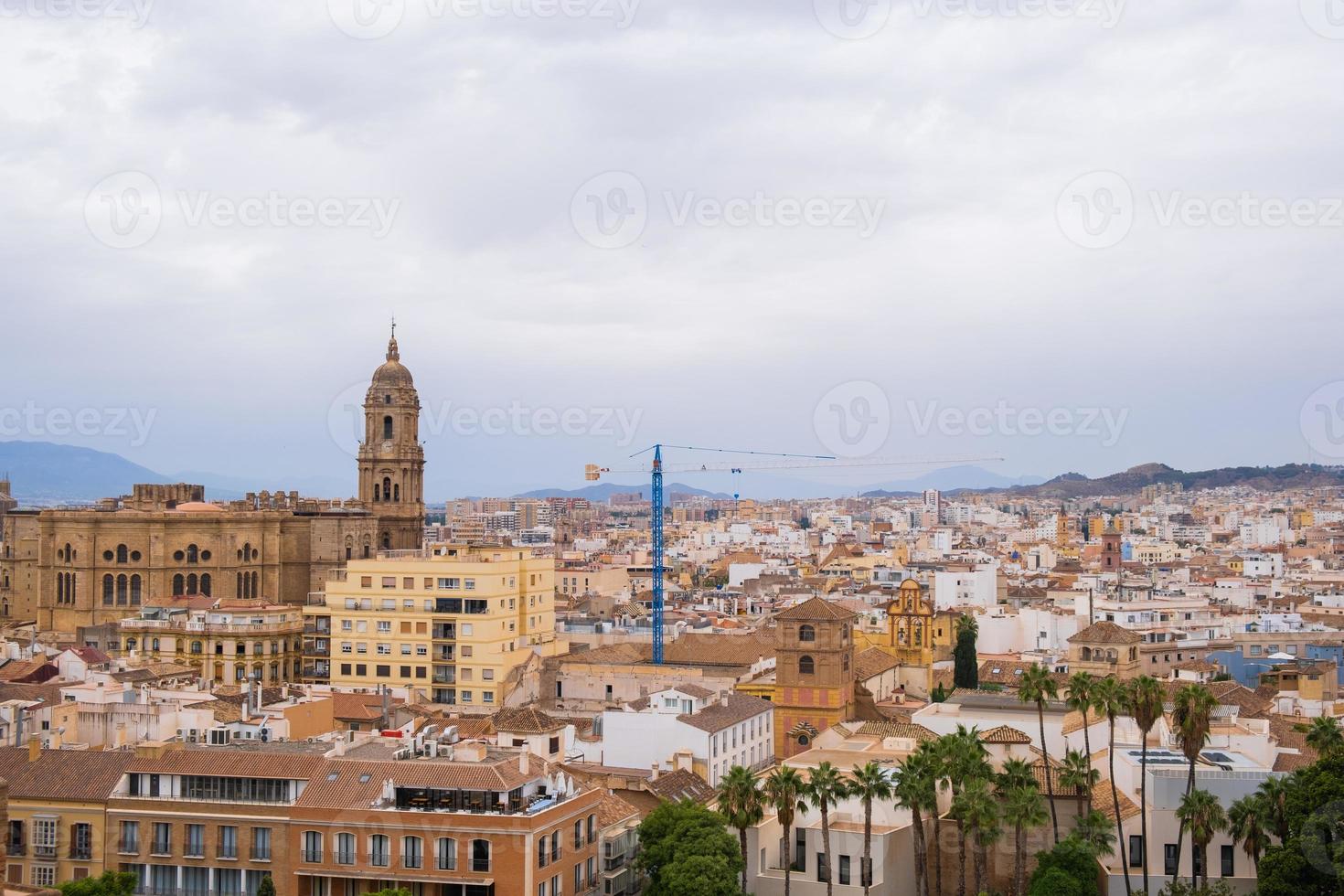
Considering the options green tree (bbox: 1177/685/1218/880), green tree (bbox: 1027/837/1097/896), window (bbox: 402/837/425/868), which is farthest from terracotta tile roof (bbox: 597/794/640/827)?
green tree (bbox: 1177/685/1218/880)

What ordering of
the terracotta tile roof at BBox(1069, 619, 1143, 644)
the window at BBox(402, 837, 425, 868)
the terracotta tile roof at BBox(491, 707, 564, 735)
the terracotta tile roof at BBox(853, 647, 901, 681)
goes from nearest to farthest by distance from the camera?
the window at BBox(402, 837, 425, 868) < the terracotta tile roof at BBox(491, 707, 564, 735) < the terracotta tile roof at BBox(853, 647, 901, 681) < the terracotta tile roof at BBox(1069, 619, 1143, 644)

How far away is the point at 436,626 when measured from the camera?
74562 mm

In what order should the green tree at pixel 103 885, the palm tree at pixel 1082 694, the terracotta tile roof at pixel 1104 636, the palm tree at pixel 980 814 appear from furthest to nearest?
the terracotta tile roof at pixel 1104 636
the palm tree at pixel 1082 694
the palm tree at pixel 980 814
the green tree at pixel 103 885

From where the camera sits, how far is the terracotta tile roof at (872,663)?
77062 mm

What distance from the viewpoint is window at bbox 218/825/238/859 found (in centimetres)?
4153

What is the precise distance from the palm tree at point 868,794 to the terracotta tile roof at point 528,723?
13905 mm

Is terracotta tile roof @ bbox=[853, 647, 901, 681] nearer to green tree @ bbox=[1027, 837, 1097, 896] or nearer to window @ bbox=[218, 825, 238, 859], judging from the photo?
green tree @ bbox=[1027, 837, 1097, 896]

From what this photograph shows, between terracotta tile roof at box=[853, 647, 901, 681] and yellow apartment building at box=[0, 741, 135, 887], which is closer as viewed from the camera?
yellow apartment building at box=[0, 741, 135, 887]

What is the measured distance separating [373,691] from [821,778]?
107 feet

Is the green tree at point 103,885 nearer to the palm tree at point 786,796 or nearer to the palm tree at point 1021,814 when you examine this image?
the palm tree at point 786,796

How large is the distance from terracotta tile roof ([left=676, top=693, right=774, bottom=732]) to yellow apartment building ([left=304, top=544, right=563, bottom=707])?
1381cm

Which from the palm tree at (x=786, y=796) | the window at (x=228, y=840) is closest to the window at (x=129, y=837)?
the window at (x=228, y=840)

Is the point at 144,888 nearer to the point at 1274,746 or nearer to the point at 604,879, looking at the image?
the point at 604,879

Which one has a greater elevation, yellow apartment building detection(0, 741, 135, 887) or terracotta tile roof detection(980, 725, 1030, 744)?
terracotta tile roof detection(980, 725, 1030, 744)
